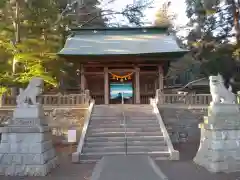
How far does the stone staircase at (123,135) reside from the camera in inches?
456

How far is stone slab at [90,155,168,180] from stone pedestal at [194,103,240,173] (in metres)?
1.70

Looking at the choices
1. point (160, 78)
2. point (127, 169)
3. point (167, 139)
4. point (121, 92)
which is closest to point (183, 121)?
point (160, 78)

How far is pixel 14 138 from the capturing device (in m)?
9.16

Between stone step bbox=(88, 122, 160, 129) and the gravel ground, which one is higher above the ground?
stone step bbox=(88, 122, 160, 129)

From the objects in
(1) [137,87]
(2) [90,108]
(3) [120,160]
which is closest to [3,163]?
(3) [120,160]

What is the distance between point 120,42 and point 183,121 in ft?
24.3

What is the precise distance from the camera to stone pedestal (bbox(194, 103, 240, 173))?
9.00 metres

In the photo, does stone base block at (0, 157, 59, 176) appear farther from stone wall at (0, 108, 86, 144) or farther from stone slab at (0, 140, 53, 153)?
stone wall at (0, 108, 86, 144)

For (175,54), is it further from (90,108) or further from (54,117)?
(54,117)

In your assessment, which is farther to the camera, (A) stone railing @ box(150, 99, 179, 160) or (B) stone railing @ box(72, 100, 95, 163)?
(A) stone railing @ box(150, 99, 179, 160)

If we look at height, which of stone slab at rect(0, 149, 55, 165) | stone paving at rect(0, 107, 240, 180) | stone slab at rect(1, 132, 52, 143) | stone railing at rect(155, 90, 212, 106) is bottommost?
stone paving at rect(0, 107, 240, 180)

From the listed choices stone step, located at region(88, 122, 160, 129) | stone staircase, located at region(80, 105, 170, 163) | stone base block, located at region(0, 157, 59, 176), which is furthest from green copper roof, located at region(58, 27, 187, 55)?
stone base block, located at region(0, 157, 59, 176)

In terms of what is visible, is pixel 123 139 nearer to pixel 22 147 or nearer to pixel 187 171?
pixel 187 171

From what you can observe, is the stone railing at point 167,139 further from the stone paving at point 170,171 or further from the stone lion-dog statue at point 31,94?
the stone lion-dog statue at point 31,94
